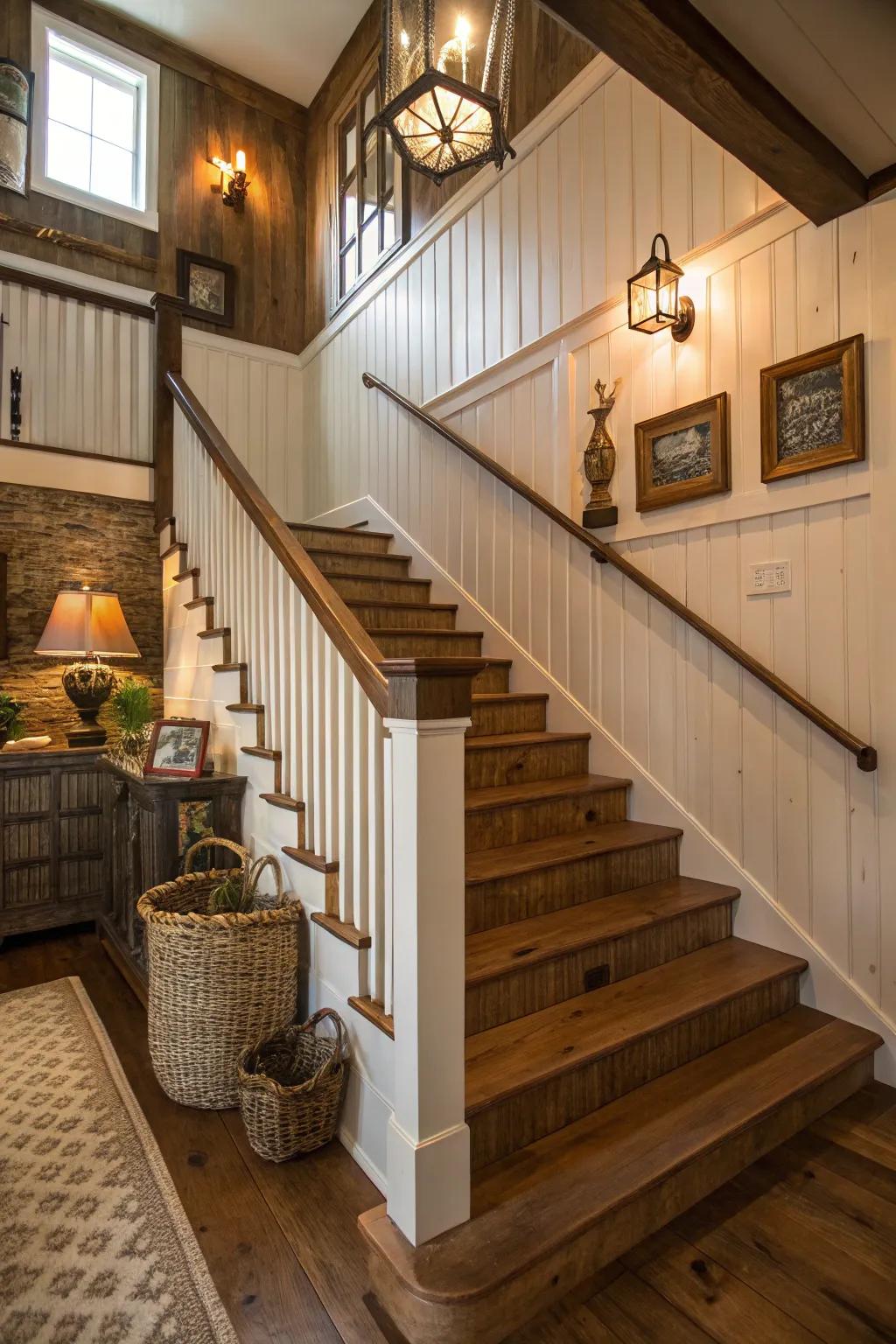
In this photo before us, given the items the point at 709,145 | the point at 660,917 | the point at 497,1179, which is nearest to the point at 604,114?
the point at 709,145

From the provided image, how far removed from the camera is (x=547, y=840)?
94.3 inches

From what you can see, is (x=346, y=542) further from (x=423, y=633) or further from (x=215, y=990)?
(x=215, y=990)

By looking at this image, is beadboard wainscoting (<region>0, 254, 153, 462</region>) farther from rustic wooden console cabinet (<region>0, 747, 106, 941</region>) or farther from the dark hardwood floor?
the dark hardwood floor

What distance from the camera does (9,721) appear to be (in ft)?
10.7

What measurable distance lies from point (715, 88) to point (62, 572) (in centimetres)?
360

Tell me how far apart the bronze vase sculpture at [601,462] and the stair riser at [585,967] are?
1.48 m

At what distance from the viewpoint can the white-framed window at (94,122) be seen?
14.0 feet

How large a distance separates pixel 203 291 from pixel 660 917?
4.82m

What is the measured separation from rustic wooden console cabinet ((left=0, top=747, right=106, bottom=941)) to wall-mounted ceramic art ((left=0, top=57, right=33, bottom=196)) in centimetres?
337

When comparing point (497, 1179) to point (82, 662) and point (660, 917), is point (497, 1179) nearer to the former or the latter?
point (660, 917)

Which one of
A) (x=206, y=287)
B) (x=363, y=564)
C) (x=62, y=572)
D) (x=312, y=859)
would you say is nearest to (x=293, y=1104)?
(x=312, y=859)

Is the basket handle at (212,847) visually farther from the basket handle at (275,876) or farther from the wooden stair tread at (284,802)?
the wooden stair tread at (284,802)

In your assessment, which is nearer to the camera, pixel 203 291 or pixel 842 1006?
pixel 842 1006

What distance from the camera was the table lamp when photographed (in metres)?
3.38
